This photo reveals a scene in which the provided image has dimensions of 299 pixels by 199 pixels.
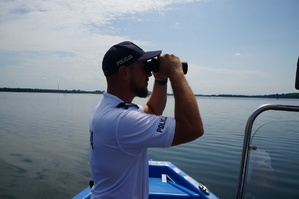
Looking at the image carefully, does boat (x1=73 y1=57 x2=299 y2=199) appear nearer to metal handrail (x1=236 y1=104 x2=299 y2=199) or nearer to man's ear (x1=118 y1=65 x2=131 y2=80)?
metal handrail (x1=236 y1=104 x2=299 y2=199)

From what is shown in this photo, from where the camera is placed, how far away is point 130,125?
127 centimetres

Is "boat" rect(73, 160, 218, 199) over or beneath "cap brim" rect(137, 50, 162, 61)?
beneath

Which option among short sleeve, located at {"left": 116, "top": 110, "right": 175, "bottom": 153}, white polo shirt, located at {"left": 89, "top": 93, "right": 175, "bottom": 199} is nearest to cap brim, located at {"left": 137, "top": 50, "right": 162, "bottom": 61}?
white polo shirt, located at {"left": 89, "top": 93, "right": 175, "bottom": 199}

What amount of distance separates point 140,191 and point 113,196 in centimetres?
19

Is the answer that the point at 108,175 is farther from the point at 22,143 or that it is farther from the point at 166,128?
the point at 22,143

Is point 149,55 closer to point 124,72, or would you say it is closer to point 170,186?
point 124,72

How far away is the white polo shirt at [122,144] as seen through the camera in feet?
4.18

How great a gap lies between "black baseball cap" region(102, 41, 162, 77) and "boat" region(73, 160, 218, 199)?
213cm

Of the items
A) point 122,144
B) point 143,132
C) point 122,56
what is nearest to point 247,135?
point 143,132

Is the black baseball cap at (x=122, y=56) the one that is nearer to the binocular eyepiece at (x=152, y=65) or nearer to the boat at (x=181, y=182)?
the binocular eyepiece at (x=152, y=65)

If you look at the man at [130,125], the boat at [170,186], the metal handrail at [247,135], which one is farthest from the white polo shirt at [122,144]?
the boat at [170,186]

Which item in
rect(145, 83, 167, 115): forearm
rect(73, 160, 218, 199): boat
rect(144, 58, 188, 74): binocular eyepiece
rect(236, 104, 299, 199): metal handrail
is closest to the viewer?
rect(236, 104, 299, 199): metal handrail

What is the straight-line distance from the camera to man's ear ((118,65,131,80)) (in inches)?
59.5

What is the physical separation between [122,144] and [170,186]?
2925 millimetres
